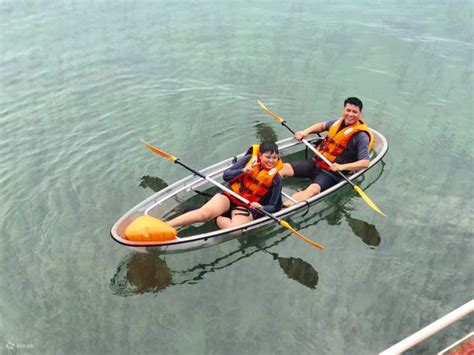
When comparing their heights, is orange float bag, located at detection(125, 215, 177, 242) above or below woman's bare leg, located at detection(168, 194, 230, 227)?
above

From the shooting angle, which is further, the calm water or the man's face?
the man's face

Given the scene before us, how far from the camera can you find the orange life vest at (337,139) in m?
6.89

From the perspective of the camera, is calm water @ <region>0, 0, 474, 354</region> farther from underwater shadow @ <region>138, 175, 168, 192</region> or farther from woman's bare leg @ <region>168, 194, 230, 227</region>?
woman's bare leg @ <region>168, 194, 230, 227</region>

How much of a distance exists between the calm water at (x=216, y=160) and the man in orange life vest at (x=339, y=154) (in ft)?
1.24

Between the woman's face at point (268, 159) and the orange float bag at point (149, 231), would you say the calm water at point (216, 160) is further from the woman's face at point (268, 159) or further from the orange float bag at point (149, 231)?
the woman's face at point (268, 159)

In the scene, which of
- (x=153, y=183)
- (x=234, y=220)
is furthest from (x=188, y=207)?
(x=153, y=183)

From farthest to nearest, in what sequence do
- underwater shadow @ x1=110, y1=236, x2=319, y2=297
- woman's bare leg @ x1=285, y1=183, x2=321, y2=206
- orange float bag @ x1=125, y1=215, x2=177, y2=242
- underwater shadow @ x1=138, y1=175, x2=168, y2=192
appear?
1. underwater shadow @ x1=138, y1=175, x2=168, y2=192
2. woman's bare leg @ x1=285, y1=183, x2=321, y2=206
3. underwater shadow @ x1=110, y1=236, x2=319, y2=297
4. orange float bag @ x1=125, y1=215, x2=177, y2=242

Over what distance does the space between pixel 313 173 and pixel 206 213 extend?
2070mm

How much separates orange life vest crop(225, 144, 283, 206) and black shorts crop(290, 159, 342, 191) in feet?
3.51

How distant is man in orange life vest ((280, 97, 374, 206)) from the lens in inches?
265

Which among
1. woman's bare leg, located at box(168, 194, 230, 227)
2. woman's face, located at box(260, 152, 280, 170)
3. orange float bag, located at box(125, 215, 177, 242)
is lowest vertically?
woman's bare leg, located at box(168, 194, 230, 227)

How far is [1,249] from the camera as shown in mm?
6047

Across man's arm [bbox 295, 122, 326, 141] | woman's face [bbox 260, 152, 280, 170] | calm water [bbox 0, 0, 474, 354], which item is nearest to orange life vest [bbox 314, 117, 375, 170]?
man's arm [bbox 295, 122, 326, 141]

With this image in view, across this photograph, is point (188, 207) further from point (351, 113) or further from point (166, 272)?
point (351, 113)
